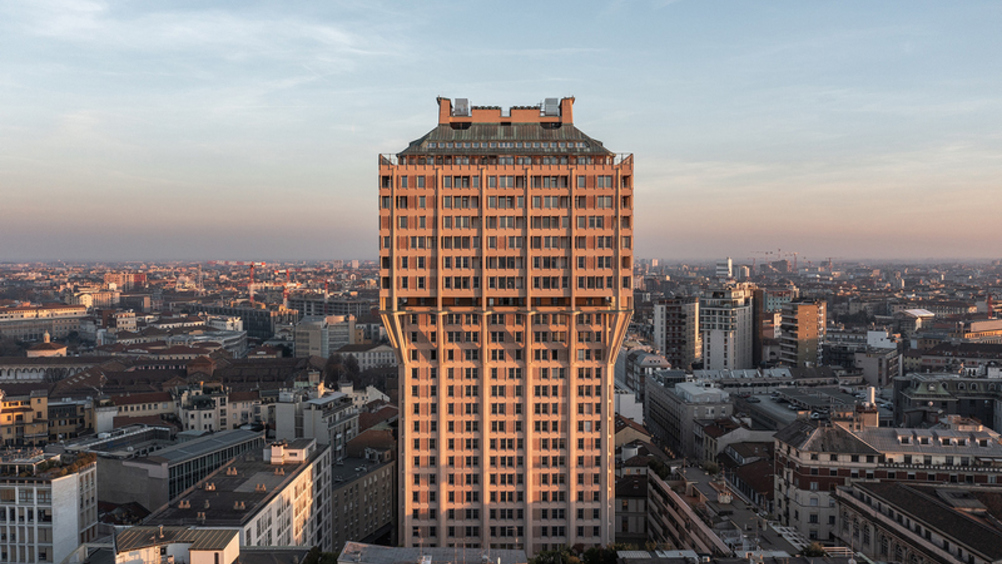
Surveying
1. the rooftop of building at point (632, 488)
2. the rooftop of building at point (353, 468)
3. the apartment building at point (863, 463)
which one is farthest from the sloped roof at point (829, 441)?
the rooftop of building at point (353, 468)

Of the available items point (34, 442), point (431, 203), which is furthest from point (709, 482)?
point (34, 442)

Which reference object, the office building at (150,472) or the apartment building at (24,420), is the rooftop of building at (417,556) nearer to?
the office building at (150,472)

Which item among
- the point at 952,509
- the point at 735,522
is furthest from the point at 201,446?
the point at 952,509

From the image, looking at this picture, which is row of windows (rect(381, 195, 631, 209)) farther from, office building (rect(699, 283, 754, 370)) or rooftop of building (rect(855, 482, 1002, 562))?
office building (rect(699, 283, 754, 370))

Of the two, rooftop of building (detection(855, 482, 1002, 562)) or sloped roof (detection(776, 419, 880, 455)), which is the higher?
sloped roof (detection(776, 419, 880, 455))

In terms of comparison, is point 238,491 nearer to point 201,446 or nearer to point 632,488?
point 201,446

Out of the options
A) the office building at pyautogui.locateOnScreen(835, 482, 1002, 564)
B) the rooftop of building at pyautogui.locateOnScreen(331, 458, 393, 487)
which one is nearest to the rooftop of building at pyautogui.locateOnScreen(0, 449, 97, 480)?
the rooftop of building at pyautogui.locateOnScreen(331, 458, 393, 487)
